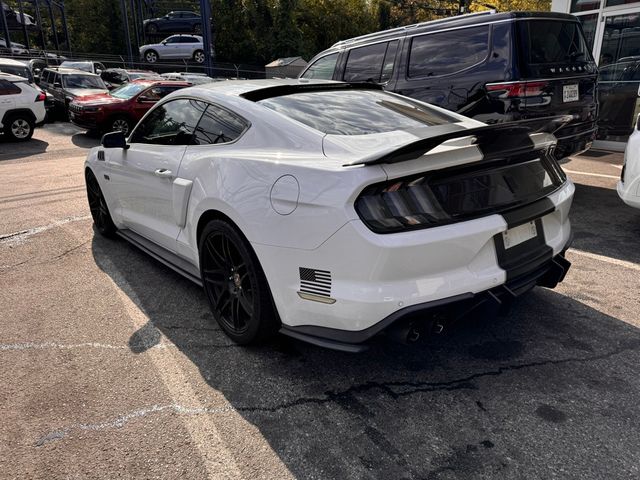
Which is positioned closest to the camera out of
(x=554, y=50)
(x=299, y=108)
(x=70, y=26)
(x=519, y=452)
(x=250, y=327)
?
(x=519, y=452)

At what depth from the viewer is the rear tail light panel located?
2369 millimetres

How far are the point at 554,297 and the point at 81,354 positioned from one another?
3.21m

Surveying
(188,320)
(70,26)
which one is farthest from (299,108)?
(70,26)

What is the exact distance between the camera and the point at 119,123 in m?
13.3

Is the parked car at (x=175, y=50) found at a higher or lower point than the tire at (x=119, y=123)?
higher

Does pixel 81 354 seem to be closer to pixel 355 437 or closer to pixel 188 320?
pixel 188 320

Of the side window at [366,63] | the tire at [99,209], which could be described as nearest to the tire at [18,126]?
the tire at [99,209]

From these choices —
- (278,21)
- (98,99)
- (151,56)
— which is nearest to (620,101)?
(98,99)

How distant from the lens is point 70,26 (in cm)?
4278

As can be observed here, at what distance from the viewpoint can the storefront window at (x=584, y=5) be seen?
38.3 feet

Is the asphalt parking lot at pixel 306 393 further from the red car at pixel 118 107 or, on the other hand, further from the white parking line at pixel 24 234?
the red car at pixel 118 107

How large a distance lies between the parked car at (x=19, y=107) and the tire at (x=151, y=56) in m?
18.8

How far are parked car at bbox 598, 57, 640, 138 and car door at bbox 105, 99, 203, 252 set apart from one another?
8511 millimetres

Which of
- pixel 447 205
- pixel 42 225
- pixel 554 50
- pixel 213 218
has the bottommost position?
pixel 42 225
